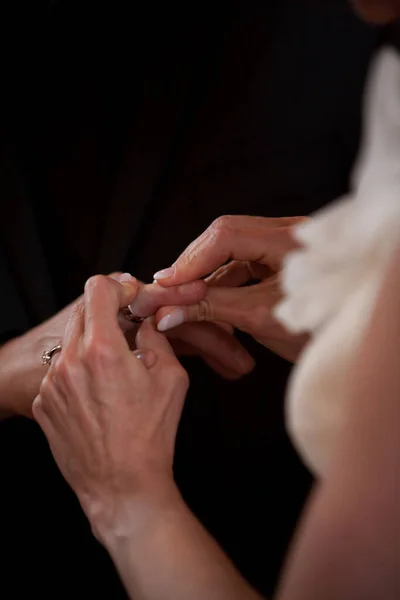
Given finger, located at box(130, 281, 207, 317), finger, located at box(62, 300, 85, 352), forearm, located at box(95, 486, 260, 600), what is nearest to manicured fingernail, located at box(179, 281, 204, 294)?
finger, located at box(130, 281, 207, 317)

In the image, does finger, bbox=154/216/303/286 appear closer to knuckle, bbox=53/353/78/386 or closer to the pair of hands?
the pair of hands

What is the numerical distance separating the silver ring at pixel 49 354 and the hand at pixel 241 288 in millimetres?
122

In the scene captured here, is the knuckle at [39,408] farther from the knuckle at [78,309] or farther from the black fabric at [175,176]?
the black fabric at [175,176]

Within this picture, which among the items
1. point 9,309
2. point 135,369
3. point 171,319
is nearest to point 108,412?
point 135,369

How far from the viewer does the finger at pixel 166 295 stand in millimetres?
627

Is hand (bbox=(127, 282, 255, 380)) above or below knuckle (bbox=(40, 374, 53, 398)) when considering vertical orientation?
below

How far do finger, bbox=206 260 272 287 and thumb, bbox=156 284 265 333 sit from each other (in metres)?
0.06

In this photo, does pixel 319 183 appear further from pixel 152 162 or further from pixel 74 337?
pixel 74 337

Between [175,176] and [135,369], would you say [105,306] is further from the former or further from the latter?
[175,176]

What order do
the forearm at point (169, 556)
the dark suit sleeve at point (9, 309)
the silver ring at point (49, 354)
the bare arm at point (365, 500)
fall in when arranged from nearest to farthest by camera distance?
the bare arm at point (365, 500) < the forearm at point (169, 556) < the silver ring at point (49, 354) < the dark suit sleeve at point (9, 309)

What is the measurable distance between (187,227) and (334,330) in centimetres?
55

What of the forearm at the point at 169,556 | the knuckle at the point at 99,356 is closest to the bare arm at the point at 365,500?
the forearm at the point at 169,556

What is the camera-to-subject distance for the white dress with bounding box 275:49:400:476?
33cm

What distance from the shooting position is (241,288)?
0.64 metres
